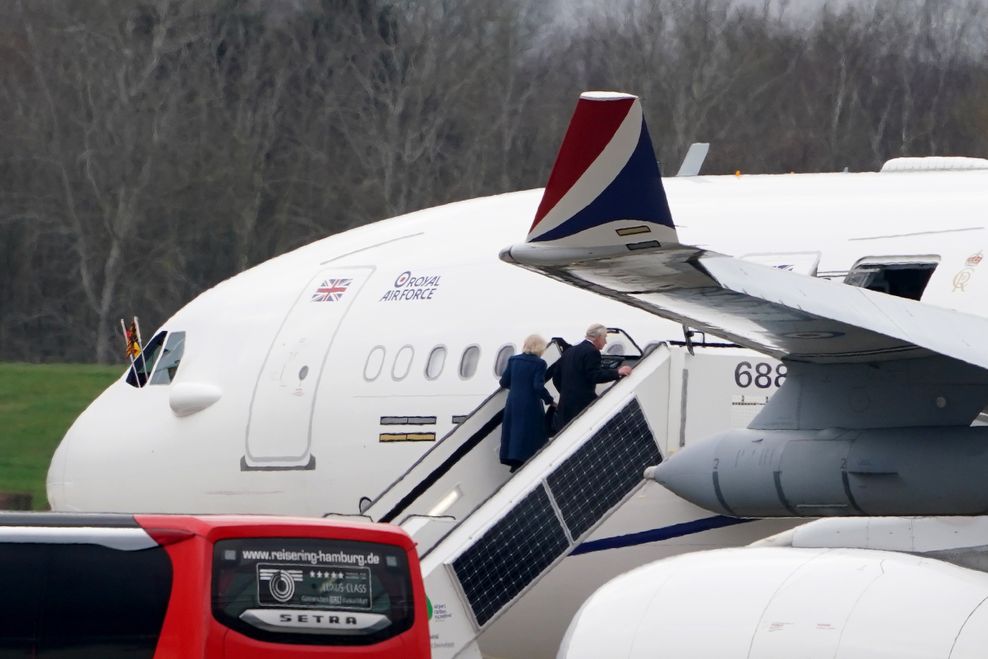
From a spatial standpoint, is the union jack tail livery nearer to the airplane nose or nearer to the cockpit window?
the airplane nose

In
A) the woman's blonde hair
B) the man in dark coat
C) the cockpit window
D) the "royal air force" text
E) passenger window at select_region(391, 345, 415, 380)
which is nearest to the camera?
the man in dark coat

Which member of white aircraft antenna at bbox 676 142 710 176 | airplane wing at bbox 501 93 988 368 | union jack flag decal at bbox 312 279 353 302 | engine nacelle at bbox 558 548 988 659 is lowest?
engine nacelle at bbox 558 548 988 659

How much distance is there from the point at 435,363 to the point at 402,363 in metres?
0.37

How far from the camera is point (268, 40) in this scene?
46.4m

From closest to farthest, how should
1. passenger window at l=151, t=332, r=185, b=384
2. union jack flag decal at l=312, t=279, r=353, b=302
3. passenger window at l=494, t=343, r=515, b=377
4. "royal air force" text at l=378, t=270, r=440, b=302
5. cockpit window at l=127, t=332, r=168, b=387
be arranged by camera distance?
passenger window at l=494, t=343, r=515, b=377 < "royal air force" text at l=378, t=270, r=440, b=302 < union jack flag decal at l=312, t=279, r=353, b=302 < passenger window at l=151, t=332, r=185, b=384 < cockpit window at l=127, t=332, r=168, b=387

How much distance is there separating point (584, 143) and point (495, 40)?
39.7 meters

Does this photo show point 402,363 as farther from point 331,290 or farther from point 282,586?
point 282,586

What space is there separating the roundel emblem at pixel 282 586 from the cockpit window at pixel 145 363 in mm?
8367

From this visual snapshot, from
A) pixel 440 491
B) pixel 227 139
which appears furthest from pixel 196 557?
pixel 227 139

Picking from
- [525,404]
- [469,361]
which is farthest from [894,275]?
[469,361]

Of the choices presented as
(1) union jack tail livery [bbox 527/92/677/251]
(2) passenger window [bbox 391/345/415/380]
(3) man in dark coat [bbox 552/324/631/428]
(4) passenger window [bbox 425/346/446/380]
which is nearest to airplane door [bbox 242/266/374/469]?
(2) passenger window [bbox 391/345/415/380]

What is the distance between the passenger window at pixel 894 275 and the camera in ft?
40.3

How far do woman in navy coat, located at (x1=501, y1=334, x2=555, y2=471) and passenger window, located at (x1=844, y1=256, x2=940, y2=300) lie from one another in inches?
90.9

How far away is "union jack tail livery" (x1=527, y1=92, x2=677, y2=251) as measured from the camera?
7.16 metres
